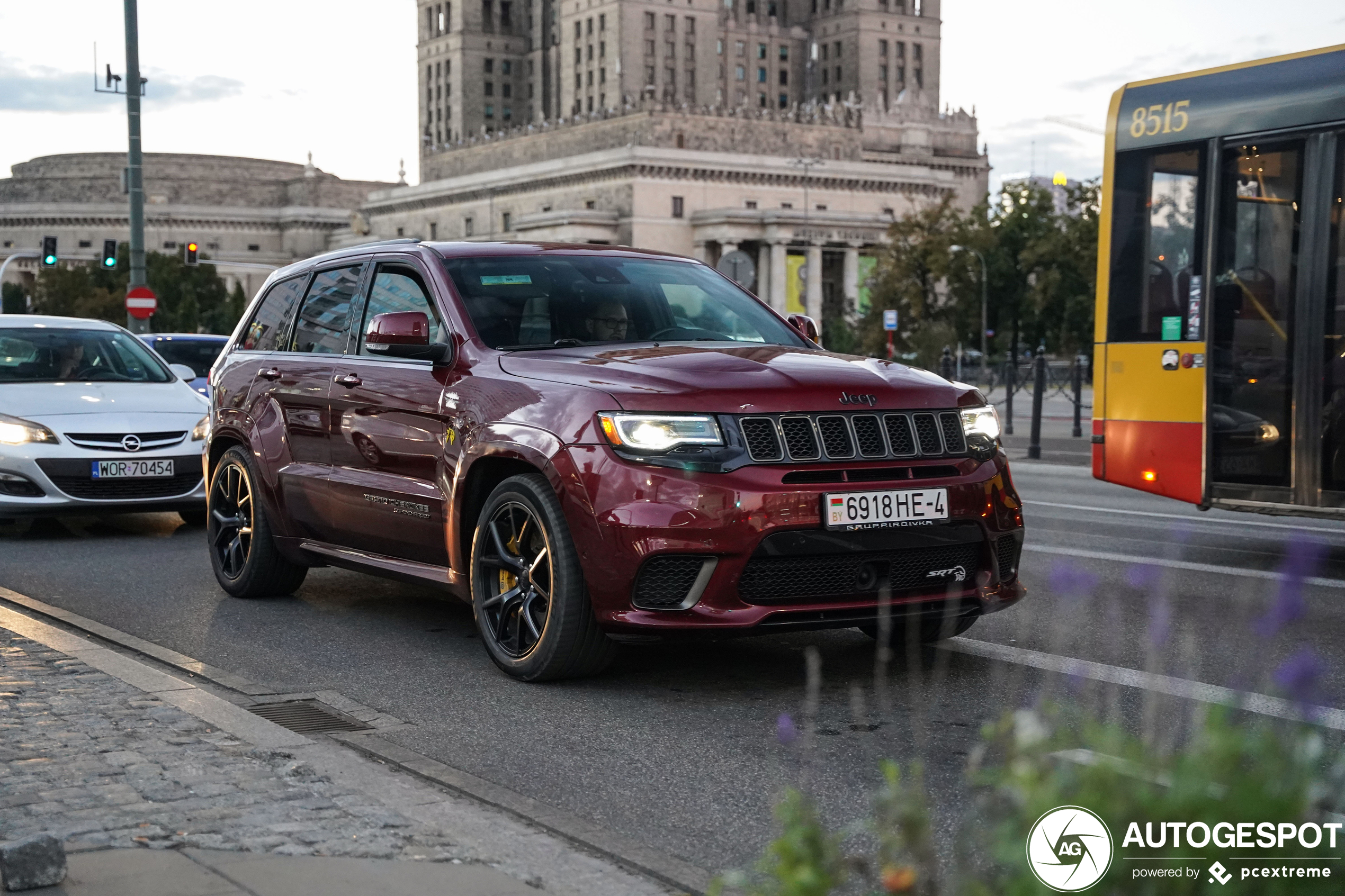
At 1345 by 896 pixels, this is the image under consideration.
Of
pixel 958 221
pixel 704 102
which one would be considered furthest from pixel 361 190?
pixel 958 221

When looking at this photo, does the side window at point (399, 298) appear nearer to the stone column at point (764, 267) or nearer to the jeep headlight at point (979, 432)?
the jeep headlight at point (979, 432)

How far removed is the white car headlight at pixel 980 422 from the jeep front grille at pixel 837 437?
Answer: 0.72ft

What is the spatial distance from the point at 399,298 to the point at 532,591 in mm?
1771

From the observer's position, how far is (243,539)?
330 inches

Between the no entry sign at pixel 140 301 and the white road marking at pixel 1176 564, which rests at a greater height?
the no entry sign at pixel 140 301

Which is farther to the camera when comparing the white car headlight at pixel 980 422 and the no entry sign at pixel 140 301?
the no entry sign at pixel 140 301

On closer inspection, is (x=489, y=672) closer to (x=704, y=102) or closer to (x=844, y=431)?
(x=844, y=431)

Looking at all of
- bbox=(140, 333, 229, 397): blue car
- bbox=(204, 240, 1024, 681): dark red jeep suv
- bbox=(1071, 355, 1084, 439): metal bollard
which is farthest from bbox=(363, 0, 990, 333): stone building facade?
bbox=(204, 240, 1024, 681): dark red jeep suv

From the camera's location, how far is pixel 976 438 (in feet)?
19.5

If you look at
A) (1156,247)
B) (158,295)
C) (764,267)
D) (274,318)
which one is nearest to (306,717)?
(274,318)

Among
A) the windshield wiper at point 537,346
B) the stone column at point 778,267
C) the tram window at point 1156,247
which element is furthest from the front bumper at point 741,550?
the stone column at point 778,267

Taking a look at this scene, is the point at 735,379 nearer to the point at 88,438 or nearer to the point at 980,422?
the point at 980,422

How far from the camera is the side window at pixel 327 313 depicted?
7.53 meters

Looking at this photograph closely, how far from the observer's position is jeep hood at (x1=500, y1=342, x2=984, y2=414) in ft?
18.2
